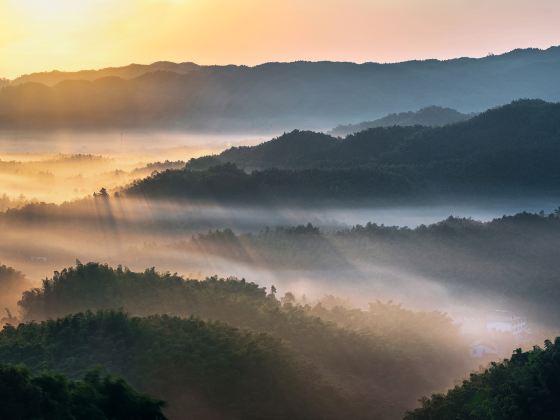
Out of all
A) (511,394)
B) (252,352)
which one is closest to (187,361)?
(252,352)

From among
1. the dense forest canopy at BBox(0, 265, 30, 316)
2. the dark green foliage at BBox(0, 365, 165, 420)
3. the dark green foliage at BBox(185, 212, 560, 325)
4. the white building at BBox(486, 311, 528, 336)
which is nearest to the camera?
the dark green foliage at BBox(0, 365, 165, 420)

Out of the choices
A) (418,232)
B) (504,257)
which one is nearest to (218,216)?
(418,232)

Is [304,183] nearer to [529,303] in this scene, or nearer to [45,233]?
[45,233]

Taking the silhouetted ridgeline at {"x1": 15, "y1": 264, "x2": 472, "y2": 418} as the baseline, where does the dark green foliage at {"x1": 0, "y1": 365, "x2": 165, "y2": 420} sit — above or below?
above

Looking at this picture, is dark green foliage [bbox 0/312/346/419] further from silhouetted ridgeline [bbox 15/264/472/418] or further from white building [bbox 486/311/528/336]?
white building [bbox 486/311/528/336]

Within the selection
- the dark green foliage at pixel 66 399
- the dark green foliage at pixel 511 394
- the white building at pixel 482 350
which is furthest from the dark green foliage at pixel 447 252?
the dark green foliage at pixel 66 399

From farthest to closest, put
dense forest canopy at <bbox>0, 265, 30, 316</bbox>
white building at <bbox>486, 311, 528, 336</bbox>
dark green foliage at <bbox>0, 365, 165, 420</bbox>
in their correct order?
dense forest canopy at <bbox>0, 265, 30, 316</bbox> < white building at <bbox>486, 311, 528, 336</bbox> < dark green foliage at <bbox>0, 365, 165, 420</bbox>

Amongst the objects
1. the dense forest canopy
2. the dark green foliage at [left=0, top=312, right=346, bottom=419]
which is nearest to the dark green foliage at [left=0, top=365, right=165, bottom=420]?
the dark green foliage at [left=0, top=312, right=346, bottom=419]
